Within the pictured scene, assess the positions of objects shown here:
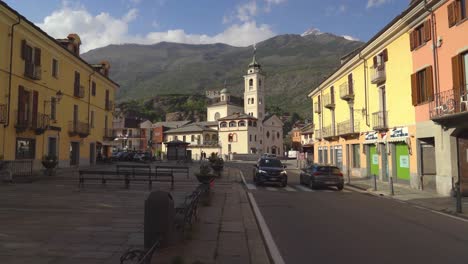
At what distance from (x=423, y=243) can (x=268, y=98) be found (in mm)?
187575

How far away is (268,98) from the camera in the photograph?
638 ft

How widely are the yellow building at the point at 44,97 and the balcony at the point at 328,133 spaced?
23.6 m

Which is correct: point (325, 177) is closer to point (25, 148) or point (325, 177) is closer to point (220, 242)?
point (220, 242)

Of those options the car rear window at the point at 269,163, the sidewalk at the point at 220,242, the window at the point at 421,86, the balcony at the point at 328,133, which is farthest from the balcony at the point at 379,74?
the sidewalk at the point at 220,242

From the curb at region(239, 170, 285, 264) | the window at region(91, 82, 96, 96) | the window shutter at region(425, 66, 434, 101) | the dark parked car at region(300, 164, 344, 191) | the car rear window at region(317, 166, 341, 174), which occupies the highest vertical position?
the window at region(91, 82, 96, 96)

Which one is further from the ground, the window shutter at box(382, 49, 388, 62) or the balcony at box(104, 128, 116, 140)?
the window shutter at box(382, 49, 388, 62)

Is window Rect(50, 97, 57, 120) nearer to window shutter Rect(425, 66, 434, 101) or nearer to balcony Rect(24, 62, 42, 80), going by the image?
balcony Rect(24, 62, 42, 80)

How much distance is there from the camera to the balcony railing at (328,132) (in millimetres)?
37831

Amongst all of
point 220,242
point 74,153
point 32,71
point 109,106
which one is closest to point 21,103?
point 32,71

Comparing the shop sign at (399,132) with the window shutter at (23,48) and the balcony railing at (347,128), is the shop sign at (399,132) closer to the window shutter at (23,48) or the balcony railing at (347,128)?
the balcony railing at (347,128)

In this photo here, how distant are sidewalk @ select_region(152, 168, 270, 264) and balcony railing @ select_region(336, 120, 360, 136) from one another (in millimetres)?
20643

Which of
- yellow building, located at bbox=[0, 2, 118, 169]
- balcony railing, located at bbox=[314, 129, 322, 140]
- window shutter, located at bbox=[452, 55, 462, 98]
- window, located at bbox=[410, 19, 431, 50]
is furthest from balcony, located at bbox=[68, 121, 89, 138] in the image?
window shutter, located at bbox=[452, 55, 462, 98]

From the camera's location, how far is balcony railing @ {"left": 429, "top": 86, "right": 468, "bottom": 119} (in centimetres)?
1611

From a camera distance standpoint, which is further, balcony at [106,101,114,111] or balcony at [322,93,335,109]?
balcony at [106,101,114,111]
